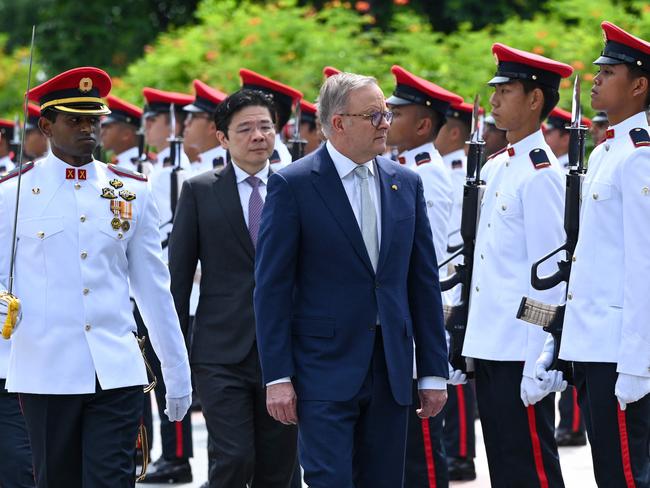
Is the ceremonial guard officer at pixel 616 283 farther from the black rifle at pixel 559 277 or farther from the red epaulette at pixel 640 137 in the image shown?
the black rifle at pixel 559 277

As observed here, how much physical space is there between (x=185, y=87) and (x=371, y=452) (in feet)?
38.8

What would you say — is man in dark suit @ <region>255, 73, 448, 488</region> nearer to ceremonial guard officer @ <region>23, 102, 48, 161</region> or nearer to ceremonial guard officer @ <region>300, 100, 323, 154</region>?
ceremonial guard officer @ <region>300, 100, 323, 154</region>

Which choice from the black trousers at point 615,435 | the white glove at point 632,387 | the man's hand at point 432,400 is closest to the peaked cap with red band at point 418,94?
the black trousers at point 615,435

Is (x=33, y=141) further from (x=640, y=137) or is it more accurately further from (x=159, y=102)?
(x=640, y=137)

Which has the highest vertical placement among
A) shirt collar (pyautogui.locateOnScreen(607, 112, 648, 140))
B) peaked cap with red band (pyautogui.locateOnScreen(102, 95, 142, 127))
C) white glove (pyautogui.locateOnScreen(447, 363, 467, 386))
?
shirt collar (pyautogui.locateOnScreen(607, 112, 648, 140))

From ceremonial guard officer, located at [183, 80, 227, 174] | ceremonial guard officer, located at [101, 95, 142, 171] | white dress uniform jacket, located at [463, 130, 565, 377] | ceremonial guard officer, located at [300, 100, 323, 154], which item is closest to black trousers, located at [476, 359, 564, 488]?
white dress uniform jacket, located at [463, 130, 565, 377]

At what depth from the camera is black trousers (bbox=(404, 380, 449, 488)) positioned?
23.2 feet

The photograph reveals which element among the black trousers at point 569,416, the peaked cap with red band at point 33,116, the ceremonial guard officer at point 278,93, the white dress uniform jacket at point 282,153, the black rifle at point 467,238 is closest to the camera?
the black rifle at point 467,238

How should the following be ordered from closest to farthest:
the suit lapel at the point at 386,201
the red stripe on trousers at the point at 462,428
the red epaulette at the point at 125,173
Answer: the suit lapel at the point at 386,201 → the red epaulette at the point at 125,173 → the red stripe on trousers at the point at 462,428

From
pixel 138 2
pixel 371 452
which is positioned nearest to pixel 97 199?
pixel 371 452

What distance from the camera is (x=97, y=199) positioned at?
573 cm

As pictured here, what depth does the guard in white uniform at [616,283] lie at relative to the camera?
5.45 m

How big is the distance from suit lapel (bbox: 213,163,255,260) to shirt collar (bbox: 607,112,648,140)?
5.89ft

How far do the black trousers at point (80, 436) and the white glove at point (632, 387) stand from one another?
→ 6.04 ft
